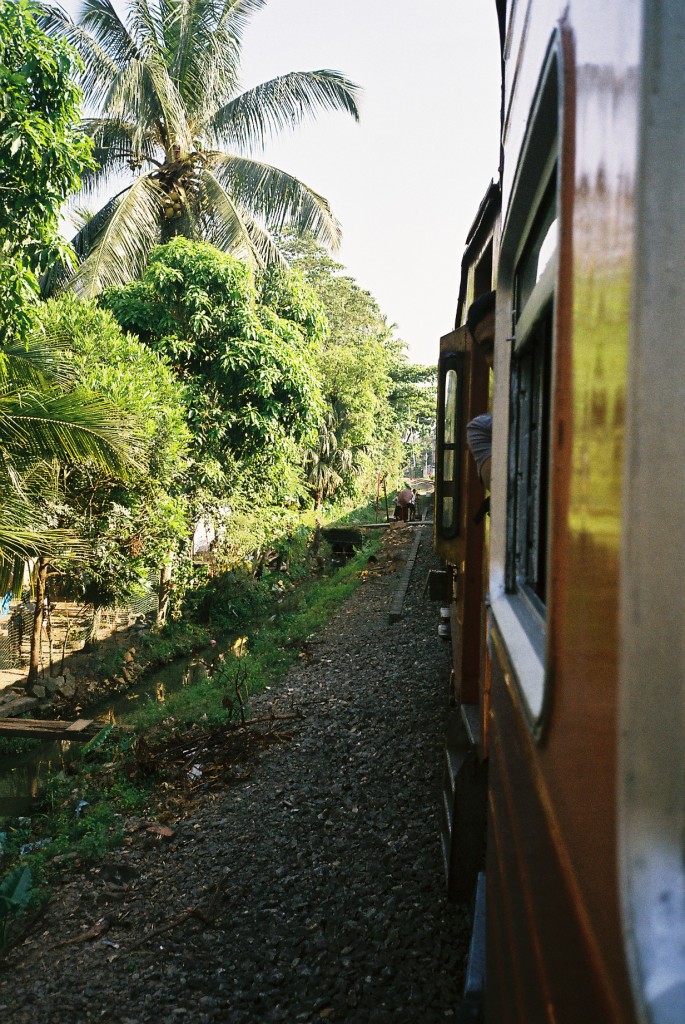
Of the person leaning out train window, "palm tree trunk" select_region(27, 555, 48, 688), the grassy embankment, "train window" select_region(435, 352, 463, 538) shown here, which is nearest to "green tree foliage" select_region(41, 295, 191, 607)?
"palm tree trunk" select_region(27, 555, 48, 688)

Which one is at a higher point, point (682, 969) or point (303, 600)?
point (682, 969)

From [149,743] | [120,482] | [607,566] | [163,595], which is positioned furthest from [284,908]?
[163,595]

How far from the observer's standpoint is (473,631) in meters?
3.51

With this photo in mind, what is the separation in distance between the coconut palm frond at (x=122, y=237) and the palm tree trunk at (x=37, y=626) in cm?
562

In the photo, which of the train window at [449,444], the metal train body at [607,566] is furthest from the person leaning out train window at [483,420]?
the metal train body at [607,566]

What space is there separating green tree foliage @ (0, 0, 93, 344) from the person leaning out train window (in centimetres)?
460

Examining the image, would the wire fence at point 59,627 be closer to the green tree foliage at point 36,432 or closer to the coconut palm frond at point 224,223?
the green tree foliage at point 36,432

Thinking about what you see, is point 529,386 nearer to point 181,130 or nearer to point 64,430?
point 64,430

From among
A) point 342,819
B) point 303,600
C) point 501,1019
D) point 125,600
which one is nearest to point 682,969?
point 501,1019

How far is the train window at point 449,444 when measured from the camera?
3.93 metres

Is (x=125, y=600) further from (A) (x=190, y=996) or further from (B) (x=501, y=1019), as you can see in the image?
(B) (x=501, y=1019)

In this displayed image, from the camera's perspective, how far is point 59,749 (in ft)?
29.6

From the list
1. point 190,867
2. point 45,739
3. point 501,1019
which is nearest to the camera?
point 501,1019

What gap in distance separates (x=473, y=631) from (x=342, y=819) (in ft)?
6.61
